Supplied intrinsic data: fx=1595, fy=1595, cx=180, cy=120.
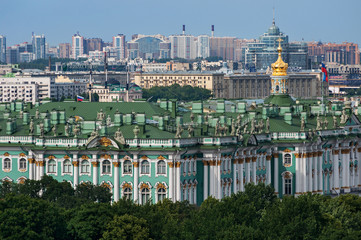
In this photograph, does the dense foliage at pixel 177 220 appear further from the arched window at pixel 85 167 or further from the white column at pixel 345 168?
the white column at pixel 345 168

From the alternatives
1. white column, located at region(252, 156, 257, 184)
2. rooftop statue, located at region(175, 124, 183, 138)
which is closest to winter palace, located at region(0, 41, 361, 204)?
white column, located at region(252, 156, 257, 184)

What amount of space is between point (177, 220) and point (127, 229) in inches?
268

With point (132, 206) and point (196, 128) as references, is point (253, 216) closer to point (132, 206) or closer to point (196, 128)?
point (132, 206)

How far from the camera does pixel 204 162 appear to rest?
12744cm

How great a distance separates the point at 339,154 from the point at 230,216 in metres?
52.1

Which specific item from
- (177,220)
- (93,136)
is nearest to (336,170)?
(93,136)

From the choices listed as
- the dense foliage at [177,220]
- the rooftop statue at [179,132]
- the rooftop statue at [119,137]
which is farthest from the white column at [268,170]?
the dense foliage at [177,220]

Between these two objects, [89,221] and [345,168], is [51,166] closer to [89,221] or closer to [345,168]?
[89,221]

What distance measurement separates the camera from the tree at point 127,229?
10175 cm

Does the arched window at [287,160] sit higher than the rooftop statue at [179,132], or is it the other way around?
the rooftop statue at [179,132]

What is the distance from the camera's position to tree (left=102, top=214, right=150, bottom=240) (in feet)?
334

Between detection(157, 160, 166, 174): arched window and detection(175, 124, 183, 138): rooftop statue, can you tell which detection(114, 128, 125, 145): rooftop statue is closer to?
detection(157, 160, 166, 174): arched window

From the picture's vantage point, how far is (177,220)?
108m

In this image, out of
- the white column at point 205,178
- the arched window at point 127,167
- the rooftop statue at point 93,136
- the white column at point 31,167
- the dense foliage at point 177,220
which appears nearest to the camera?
the dense foliage at point 177,220
